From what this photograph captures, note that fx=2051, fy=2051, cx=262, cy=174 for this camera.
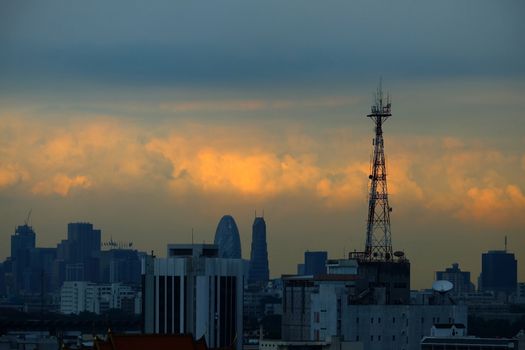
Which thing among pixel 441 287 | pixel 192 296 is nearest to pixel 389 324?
pixel 441 287

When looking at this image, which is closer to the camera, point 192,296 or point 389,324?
point 192,296

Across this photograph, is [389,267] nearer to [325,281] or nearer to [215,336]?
[325,281]

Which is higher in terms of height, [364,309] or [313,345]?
[364,309]

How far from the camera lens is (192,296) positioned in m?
150

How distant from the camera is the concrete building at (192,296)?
149250 mm

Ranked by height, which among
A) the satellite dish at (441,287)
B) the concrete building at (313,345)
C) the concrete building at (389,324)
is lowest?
the concrete building at (313,345)

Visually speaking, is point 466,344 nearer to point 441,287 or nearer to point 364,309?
point 364,309

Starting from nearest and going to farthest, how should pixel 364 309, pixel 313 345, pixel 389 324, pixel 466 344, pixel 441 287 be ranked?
pixel 313 345 → pixel 466 344 → pixel 364 309 → pixel 389 324 → pixel 441 287

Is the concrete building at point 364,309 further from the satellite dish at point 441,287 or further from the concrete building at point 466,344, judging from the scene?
the concrete building at point 466,344

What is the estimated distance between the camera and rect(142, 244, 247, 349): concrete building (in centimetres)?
14925

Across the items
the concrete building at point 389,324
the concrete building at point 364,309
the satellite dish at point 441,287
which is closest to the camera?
the concrete building at point 364,309

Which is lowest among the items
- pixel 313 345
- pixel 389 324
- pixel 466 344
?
pixel 313 345

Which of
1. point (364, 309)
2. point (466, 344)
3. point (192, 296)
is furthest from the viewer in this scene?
point (364, 309)

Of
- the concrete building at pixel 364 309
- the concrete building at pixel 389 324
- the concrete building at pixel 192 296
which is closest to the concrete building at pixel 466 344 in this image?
the concrete building at pixel 364 309
